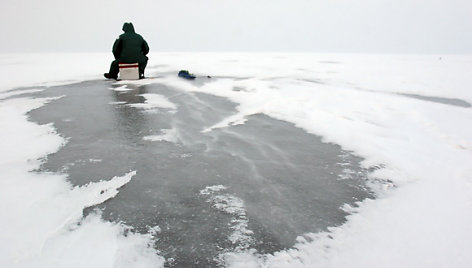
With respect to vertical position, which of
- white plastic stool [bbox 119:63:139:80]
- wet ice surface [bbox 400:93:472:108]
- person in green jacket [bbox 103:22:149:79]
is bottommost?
wet ice surface [bbox 400:93:472:108]

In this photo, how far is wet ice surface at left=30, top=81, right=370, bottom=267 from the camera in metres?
2.05

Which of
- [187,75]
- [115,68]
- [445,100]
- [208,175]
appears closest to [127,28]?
[115,68]

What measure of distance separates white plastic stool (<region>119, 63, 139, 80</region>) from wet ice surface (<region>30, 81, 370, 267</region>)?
12.0 ft

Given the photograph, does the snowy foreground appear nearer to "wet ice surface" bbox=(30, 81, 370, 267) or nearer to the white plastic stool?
"wet ice surface" bbox=(30, 81, 370, 267)

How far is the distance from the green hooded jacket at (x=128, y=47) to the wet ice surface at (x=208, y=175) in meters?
3.73

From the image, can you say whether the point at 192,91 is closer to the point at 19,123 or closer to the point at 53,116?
the point at 53,116

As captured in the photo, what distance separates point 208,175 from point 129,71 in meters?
6.59

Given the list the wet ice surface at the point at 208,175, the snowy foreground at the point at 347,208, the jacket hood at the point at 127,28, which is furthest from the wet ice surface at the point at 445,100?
the jacket hood at the point at 127,28

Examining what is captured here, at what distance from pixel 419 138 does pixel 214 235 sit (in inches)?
127

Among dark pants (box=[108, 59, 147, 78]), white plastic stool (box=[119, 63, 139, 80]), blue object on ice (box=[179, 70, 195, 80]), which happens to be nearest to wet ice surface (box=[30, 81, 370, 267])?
white plastic stool (box=[119, 63, 139, 80])

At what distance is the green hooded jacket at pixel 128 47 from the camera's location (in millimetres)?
8312

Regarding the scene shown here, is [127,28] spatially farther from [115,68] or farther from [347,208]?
[347,208]

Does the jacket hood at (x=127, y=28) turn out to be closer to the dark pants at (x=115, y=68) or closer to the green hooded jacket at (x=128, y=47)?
the green hooded jacket at (x=128, y=47)

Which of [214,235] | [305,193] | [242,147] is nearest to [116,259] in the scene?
[214,235]
